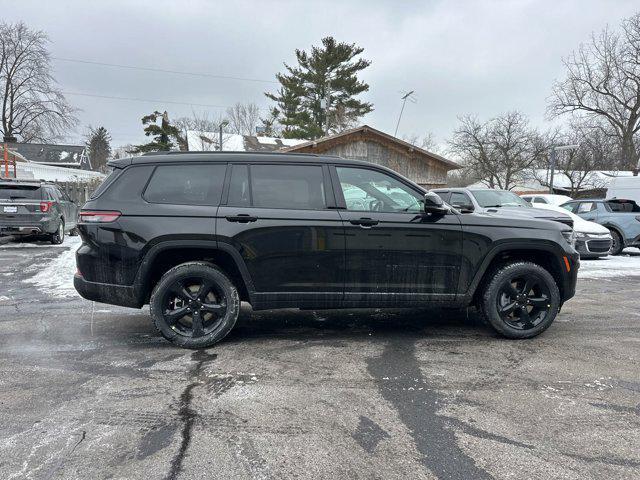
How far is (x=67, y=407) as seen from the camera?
3.14 m

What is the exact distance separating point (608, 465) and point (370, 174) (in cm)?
306

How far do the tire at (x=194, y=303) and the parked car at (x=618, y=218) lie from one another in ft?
40.9

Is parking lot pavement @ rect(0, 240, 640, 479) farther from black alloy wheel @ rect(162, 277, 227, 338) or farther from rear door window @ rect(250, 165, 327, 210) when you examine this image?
rear door window @ rect(250, 165, 327, 210)

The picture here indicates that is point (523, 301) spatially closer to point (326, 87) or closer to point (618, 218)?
point (618, 218)

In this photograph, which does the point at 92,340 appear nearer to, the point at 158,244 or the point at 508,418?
the point at 158,244

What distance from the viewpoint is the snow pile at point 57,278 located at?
7.02 m

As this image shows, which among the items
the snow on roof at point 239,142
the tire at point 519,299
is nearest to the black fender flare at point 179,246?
the tire at point 519,299

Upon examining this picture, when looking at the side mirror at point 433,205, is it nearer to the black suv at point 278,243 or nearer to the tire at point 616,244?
the black suv at point 278,243

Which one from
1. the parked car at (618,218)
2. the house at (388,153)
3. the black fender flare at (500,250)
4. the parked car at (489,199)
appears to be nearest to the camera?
the black fender flare at (500,250)

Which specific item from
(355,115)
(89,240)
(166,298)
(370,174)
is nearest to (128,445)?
(166,298)

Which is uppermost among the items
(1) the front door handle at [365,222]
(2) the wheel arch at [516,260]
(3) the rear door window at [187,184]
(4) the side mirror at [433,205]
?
(3) the rear door window at [187,184]

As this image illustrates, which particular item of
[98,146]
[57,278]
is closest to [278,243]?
[57,278]

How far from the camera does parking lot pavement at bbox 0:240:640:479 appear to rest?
99.0 inches

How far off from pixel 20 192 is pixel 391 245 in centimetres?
1146
